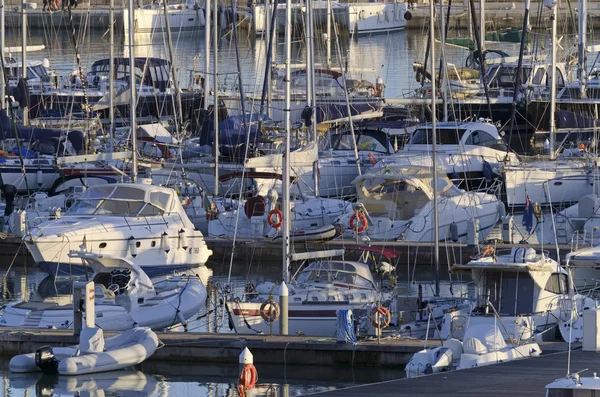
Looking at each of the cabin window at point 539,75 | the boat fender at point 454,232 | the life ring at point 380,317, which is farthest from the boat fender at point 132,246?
the cabin window at point 539,75

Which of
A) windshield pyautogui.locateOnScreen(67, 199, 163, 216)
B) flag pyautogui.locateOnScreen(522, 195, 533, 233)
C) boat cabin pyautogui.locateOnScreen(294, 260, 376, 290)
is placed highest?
boat cabin pyautogui.locateOnScreen(294, 260, 376, 290)

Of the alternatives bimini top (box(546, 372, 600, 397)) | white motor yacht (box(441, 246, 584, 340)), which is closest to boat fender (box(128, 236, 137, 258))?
white motor yacht (box(441, 246, 584, 340))

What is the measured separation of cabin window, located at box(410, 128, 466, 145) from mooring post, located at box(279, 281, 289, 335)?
15.0 m

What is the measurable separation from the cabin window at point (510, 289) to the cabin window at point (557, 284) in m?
0.35

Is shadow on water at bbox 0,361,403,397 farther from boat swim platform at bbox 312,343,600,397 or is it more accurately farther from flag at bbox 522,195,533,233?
flag at bbox 522,195,533,233

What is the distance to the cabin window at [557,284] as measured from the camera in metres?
23.0

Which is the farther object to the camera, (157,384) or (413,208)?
(413,208)

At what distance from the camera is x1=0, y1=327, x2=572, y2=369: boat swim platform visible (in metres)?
22.2

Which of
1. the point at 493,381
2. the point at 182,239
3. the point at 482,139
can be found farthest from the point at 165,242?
the point at 493,381

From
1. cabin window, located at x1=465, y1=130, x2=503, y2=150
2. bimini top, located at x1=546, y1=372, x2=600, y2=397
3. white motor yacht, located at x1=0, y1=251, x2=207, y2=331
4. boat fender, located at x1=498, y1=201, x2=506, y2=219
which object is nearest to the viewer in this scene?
bimini top, located at x1=546, y1=372, x2=600, y2=397

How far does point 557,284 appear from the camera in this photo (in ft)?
75.8

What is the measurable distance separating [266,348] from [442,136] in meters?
16.3

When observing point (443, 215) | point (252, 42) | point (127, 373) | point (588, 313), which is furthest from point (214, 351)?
point (252, 42)

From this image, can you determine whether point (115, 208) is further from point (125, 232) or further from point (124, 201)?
point (125, 232)
